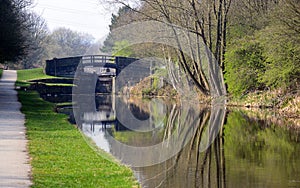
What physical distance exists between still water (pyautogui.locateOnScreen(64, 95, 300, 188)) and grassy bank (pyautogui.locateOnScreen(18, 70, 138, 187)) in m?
0.70

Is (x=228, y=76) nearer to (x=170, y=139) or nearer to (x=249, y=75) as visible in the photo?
(x=249, y=75)

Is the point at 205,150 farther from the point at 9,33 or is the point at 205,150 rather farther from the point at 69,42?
the point at 69,42

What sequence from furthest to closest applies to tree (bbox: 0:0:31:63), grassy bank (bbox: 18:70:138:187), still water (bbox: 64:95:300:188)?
tree (bbox: 0:0:31:63) < still water (bbox: 64:95:300:188) < grassy bank (bbox: 18:70:138:187)

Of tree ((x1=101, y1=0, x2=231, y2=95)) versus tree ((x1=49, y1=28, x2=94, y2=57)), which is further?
tree ((x1=49, y1=28, x2=94, y2=57))

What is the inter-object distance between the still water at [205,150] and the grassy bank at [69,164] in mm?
697

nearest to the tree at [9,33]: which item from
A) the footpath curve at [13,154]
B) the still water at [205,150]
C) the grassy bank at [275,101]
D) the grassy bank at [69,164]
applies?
the still water at [205,150]

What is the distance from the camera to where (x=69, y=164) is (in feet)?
38.7

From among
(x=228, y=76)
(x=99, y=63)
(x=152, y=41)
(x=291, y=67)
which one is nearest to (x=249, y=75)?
(x=228, y=76)

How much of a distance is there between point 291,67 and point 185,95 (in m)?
17.6

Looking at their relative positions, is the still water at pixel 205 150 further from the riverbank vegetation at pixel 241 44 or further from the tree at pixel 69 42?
the tree at pixel 69 42

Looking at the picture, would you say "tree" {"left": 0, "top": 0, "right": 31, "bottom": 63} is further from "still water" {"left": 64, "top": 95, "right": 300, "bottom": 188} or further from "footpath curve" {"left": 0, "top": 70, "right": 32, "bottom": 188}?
"footpath curve" {"left": 0, "top": 70, "right": 32, "bottom": 188}

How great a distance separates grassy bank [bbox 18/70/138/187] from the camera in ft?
33.2

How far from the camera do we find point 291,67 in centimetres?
2928

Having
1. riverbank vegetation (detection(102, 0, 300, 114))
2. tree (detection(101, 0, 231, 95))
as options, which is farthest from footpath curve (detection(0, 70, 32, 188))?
tree (detection(101, 0, 231, 95))
